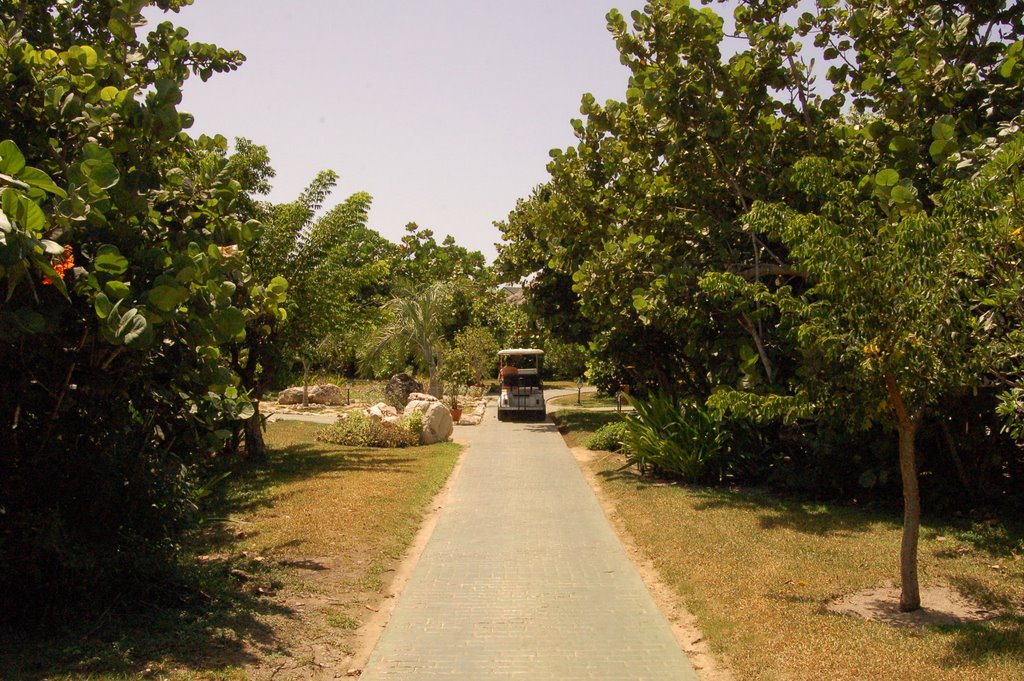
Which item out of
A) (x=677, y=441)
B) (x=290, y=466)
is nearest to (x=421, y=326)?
(x=290, y=466)

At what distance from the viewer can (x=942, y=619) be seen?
680 centimetres

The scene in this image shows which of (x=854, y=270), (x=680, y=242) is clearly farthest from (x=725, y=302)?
(x=854, y=270)

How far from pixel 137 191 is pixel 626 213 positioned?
380 inches

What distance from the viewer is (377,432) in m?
22.1

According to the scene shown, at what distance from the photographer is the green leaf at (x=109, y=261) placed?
6.01 metres

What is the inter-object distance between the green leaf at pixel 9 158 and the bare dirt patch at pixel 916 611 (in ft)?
22.4

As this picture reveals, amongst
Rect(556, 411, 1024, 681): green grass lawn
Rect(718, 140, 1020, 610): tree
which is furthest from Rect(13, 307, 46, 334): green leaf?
Rect(718, 140, 1020, 610): tree

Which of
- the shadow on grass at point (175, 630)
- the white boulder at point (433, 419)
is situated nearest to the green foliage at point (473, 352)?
the white boulder at point (433, 419)

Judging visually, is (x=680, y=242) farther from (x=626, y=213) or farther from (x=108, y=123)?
(x=108, y=123)

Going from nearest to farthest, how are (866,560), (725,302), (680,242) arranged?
(866,560)
(725,302)
(680,242)

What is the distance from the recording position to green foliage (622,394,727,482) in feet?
47.5

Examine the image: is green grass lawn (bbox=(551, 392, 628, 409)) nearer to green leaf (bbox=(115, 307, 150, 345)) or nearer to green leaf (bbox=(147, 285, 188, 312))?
green leaf (bbox=(147, 285, 188, 312))

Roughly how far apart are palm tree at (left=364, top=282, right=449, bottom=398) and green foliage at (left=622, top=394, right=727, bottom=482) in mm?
19744

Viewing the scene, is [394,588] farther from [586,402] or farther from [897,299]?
[586,402]
